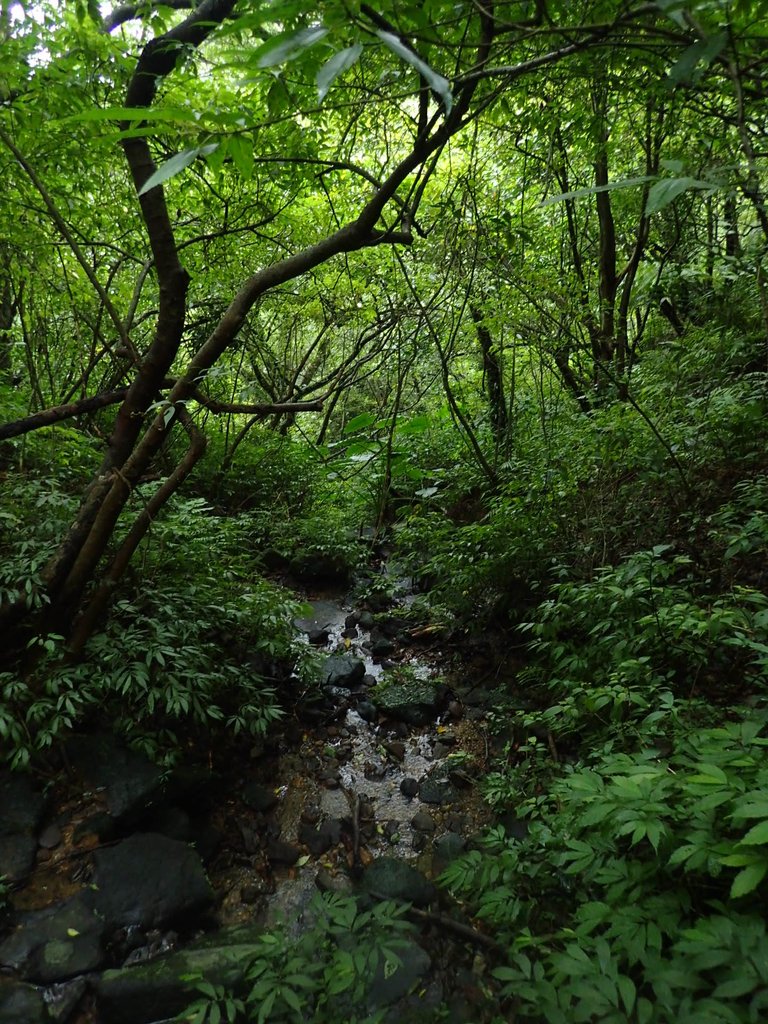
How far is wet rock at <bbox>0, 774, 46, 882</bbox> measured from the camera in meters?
3.01

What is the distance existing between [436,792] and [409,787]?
8.6 inches

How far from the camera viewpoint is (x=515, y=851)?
2.65 metres

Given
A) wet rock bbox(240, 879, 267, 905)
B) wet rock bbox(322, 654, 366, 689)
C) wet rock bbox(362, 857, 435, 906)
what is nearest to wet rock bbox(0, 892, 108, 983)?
wet rock bbox(240, 879, 267, 905)

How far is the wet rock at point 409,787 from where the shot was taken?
4.01 metres

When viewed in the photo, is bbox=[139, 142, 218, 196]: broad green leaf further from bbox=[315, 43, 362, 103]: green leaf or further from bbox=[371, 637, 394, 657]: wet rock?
bbox=[371, 637, 394, 657]: wet rock

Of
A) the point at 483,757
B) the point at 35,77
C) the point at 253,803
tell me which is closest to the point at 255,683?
the point at 253,803

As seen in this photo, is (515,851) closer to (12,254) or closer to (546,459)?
(546,459)

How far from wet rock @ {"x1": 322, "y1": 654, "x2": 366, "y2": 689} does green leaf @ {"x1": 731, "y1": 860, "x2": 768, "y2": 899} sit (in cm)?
385

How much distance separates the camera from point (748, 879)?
1530 millimetres

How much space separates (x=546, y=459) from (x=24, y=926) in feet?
16.4

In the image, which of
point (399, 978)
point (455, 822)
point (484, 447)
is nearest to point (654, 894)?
point (399, 978)

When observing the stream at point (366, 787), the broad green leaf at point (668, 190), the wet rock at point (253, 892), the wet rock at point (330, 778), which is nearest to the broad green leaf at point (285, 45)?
the broad green leaf at point (668, 190)

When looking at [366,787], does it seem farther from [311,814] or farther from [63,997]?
[63,997]

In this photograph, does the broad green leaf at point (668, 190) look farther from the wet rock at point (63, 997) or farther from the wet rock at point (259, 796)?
the wet rock at point (259, 796)
